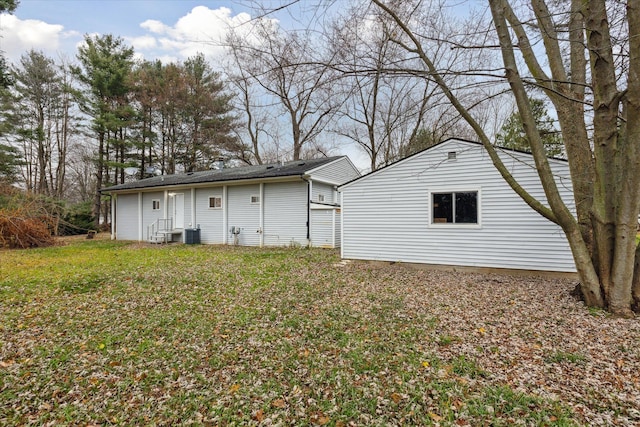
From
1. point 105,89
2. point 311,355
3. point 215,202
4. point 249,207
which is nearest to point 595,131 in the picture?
point 311,355

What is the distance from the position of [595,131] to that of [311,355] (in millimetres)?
5250

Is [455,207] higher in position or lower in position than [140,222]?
higher

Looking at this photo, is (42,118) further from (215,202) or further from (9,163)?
(215,202)

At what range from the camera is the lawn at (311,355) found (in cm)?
246

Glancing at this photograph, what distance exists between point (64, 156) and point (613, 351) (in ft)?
96.8

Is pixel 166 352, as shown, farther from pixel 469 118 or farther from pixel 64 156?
pixel 64 156

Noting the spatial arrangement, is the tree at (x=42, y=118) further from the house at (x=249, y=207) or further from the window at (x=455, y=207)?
the window at (x=455, y=207)

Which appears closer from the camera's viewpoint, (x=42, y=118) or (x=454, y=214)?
(x=454, y=214)

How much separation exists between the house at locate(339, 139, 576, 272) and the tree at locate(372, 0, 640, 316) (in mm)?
1890

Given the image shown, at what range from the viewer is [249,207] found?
43.6 ft

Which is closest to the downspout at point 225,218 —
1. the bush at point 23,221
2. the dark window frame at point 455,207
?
the bush at point 23,221

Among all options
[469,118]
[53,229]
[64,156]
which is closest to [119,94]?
[64,156]

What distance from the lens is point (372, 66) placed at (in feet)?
14.7

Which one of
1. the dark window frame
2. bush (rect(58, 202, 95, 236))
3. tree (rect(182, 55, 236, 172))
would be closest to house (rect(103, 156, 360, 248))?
the dark window frame
